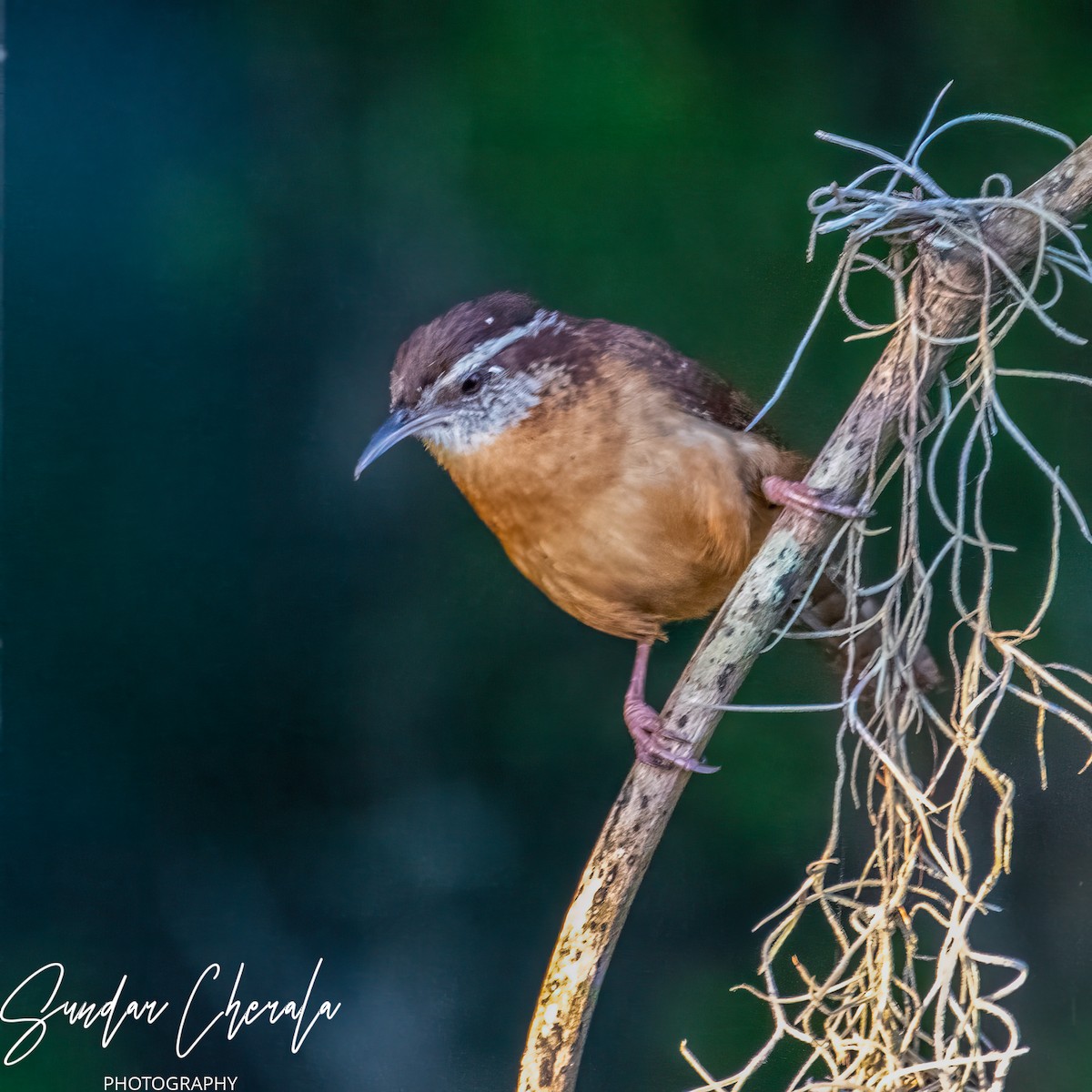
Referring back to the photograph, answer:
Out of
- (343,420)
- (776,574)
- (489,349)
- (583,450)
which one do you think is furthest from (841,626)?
(343,420)

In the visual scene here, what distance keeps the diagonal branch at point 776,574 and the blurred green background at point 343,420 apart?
1.32 ft

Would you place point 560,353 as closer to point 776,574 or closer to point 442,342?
point 442,342

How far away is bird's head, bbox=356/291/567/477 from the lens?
1.79 metres

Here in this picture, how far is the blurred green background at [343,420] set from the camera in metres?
1.97

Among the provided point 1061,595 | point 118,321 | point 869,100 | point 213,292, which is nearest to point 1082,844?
point 1061,595

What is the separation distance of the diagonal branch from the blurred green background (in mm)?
401

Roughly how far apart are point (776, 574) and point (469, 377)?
0.62 meters

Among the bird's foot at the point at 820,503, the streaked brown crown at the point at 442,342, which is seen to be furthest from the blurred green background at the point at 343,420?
the bird's foot at the point at 820,503

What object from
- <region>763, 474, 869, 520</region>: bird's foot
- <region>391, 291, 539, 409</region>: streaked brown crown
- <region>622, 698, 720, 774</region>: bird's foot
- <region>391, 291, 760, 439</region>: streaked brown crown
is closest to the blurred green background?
<region>391, 291, 760, 439</region>: streaked brown crown

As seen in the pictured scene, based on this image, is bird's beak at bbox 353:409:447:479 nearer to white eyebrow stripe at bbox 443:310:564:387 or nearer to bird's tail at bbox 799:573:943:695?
white eyebrow stripe at bbox 443:310:564:387

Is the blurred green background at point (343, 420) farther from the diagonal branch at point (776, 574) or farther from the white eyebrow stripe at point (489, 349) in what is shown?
the diagonal branch at point (776, 574)

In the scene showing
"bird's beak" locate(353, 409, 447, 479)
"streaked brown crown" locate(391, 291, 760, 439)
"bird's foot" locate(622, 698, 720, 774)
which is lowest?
"bird's foot" locate(622, 698, 720, 774)

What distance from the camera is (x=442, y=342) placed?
1790 mm

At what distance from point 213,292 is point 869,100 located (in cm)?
128
